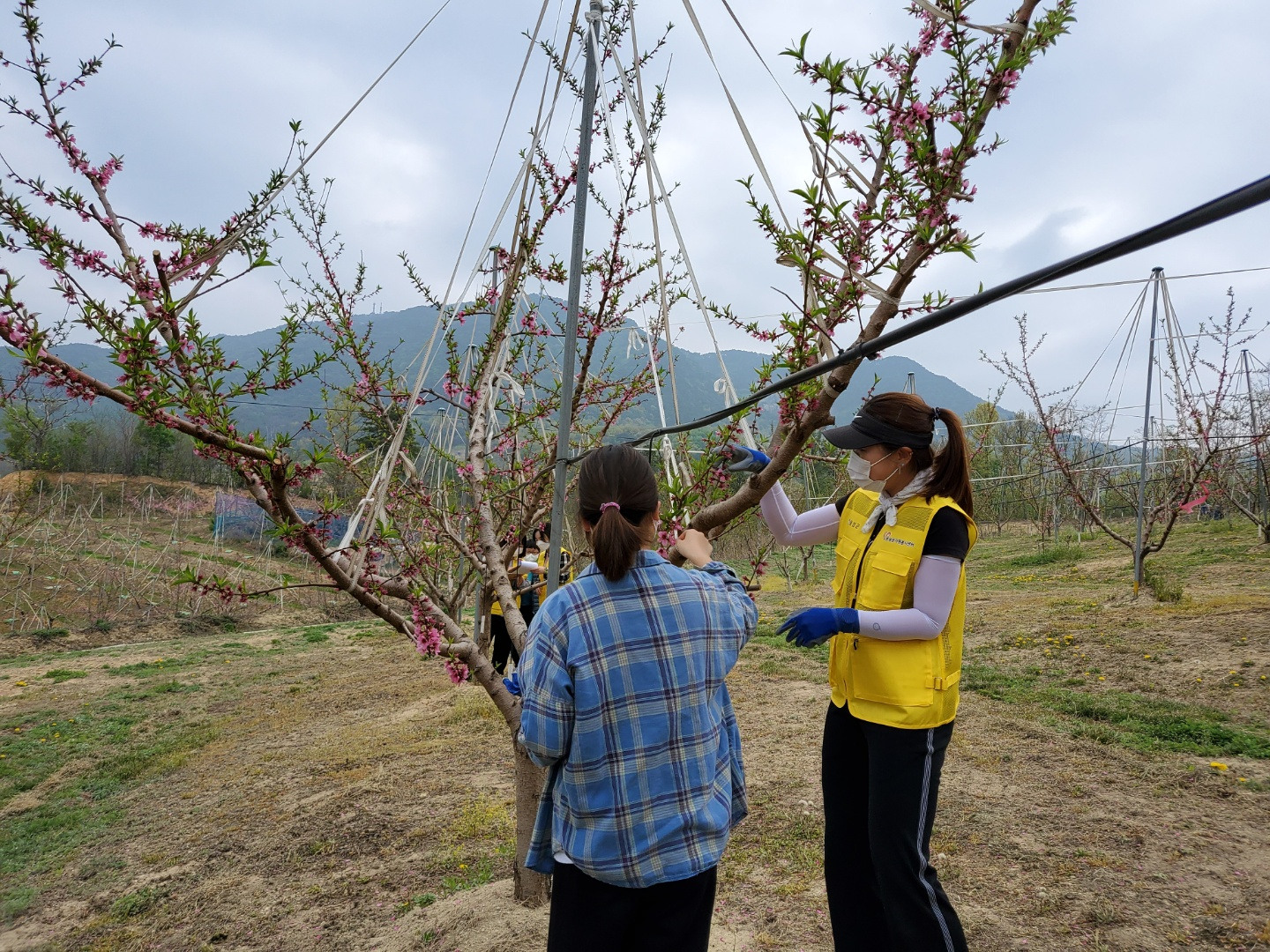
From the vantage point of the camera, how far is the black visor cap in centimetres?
164

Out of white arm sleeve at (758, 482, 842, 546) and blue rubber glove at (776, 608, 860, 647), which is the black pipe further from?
white arm sleeve at (758, 482, 842, 546)

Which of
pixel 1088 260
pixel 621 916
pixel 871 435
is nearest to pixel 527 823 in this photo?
pixel 621 916

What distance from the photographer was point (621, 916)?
1183mm

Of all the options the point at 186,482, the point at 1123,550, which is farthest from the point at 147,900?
the point at 186,482

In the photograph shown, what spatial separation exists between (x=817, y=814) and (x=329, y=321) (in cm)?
314

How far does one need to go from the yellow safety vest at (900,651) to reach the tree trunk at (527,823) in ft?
3.81

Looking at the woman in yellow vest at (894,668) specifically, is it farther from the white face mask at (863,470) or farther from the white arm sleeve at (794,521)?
the white arm sleeve at (794,521)

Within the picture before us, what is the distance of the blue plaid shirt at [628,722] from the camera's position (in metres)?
1.15

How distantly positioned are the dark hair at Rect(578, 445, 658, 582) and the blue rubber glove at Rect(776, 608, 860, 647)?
1.74ft

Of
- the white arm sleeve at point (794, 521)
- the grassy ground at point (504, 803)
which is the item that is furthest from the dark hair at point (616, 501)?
the grassy ground at point (504, 803)

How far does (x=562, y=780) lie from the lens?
121 cm

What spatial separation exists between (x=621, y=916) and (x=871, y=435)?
3.76 ft

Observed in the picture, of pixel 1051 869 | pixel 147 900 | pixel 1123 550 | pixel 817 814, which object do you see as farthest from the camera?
pixel 1123 550

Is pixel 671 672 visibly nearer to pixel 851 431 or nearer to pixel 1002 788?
pixel 851 431
